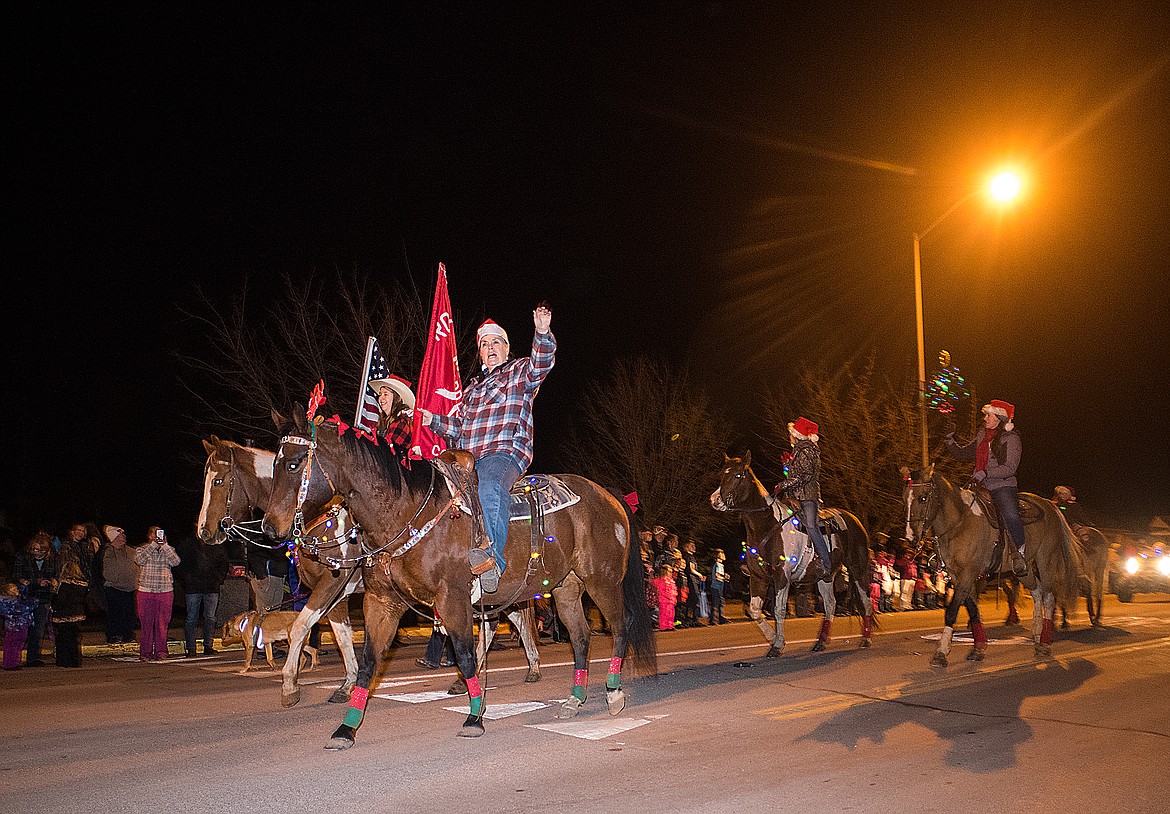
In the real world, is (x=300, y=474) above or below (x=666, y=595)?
above

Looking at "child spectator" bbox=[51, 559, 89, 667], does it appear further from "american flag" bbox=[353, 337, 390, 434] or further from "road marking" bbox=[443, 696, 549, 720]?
"road marking" bbox=[443, 696, 549, 720]

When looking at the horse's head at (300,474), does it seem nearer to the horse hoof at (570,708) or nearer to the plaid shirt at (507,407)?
the plaid shirt at (507,407)

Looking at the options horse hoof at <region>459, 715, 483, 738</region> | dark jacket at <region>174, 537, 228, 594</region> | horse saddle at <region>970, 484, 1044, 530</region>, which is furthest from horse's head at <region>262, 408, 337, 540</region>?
horse saddle at <region>970, 484, 1044, 530</region>

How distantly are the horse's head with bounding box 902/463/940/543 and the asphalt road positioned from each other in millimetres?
1776

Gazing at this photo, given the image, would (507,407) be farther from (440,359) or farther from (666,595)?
(666,595)

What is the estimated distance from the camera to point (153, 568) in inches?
553

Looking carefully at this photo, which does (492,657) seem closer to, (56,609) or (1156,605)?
(56,609)

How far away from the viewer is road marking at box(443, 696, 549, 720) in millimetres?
A: 8190

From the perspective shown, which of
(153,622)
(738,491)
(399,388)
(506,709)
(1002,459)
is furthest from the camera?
(153,622)

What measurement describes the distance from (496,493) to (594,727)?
2.11m

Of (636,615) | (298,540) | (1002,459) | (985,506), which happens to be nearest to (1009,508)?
(985,506)

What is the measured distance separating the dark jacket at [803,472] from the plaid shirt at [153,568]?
30.5ft

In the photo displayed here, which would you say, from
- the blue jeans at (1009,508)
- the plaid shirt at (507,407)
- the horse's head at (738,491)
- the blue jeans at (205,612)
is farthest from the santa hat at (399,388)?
the blue jeans at (1009,508)

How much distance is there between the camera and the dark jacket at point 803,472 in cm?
1303
